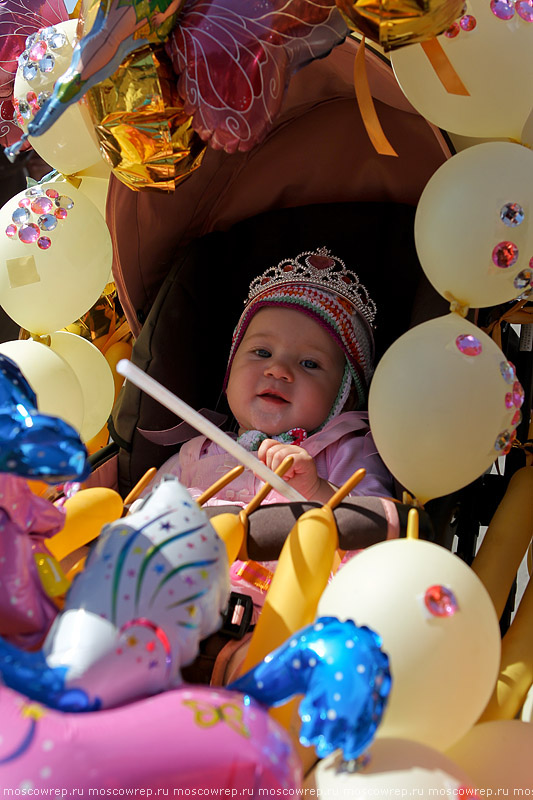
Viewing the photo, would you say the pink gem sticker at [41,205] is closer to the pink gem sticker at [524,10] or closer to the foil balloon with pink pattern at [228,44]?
the foil balloon with pink pattern at [228,44]

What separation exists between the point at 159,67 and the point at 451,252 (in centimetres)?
50

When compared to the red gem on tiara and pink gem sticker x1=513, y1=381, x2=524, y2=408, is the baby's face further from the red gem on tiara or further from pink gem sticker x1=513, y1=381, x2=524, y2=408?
pink gem sticker x1=513, y1=381, x2=524, y2=408

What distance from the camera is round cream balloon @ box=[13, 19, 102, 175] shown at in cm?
146

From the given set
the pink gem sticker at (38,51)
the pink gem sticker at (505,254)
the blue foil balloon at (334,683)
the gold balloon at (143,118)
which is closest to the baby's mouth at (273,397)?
the gold balloon at (143,118)

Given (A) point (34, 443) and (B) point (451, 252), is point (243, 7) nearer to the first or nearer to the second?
(B) point (451, 252)

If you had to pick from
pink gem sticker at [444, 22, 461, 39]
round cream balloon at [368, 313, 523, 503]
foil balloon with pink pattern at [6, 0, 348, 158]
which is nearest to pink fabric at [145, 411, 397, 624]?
round cream balloon at [368, 313, 523, 503]

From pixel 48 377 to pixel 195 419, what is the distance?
47 cm

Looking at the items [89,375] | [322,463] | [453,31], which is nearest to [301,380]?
[322,463]

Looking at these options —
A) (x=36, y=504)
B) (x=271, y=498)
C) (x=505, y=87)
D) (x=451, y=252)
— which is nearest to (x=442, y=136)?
(x=505, y=87)

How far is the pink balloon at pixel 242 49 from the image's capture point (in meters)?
1.19

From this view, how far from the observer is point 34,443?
0.77 meters

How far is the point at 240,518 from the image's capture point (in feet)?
3.58

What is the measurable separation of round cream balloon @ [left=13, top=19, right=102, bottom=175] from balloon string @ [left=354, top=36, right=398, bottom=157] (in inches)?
18.8

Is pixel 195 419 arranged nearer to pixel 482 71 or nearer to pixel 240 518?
pixel 240 518
